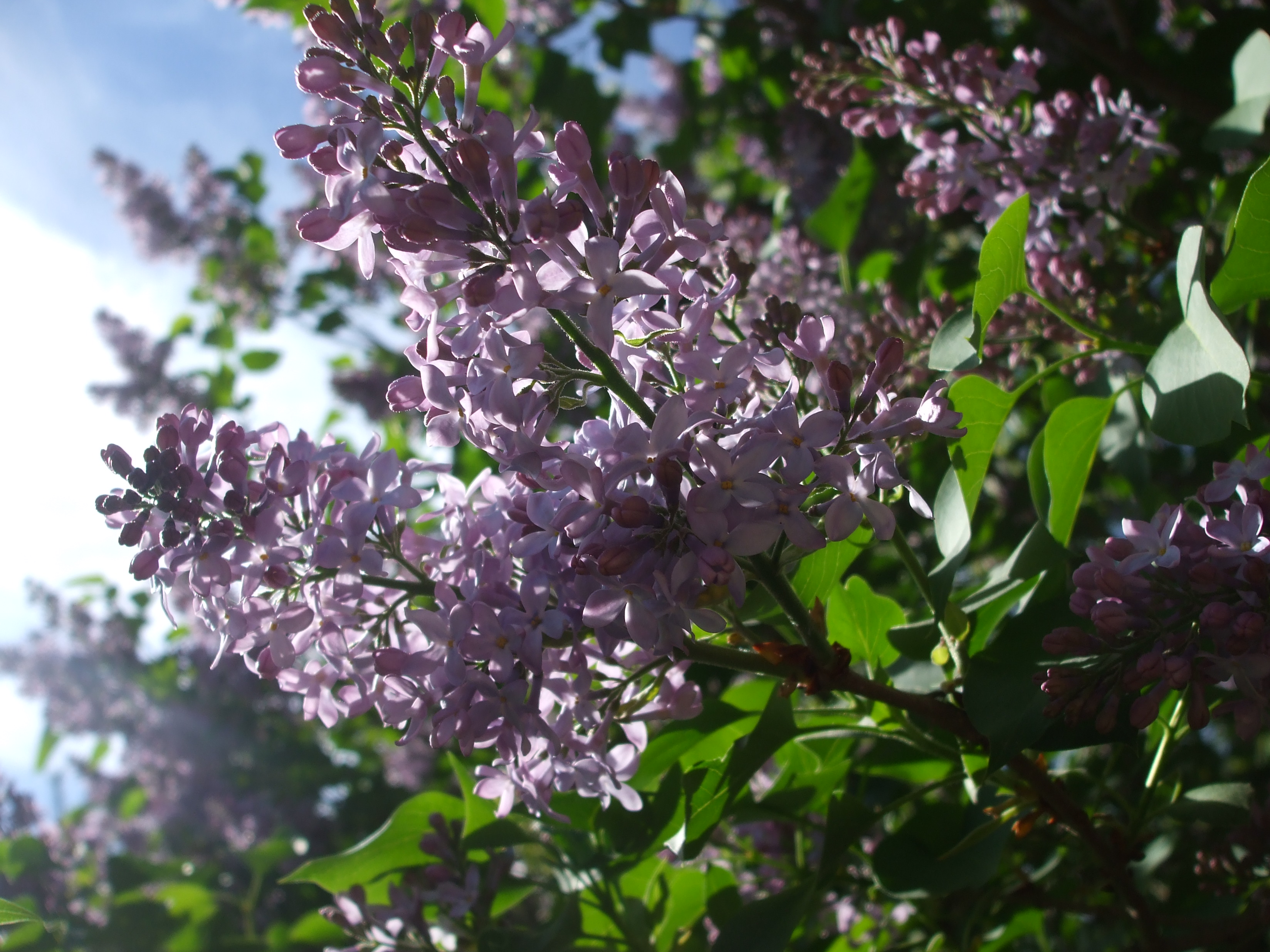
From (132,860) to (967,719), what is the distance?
342 cm

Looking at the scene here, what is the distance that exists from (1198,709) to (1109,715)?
4.0 inches

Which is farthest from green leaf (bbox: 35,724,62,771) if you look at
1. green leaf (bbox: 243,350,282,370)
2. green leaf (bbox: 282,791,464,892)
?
green leaf (bbox: 282,791,464,892)

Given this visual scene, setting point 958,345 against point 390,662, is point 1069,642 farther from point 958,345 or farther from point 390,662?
point 390,662

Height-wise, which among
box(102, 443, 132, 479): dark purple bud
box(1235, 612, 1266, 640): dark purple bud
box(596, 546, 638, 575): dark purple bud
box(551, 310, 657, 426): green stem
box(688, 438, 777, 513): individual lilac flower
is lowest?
box(1235, 612, 1266, 640): dark purple bud

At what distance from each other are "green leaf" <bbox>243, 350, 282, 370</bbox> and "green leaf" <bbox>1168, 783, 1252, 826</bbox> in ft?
15.0

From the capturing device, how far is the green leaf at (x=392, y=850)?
5.69ft

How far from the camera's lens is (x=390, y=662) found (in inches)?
42.1

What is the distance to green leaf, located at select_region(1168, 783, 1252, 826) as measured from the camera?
153 centimetres

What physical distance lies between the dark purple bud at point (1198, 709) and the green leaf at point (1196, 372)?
0.31m

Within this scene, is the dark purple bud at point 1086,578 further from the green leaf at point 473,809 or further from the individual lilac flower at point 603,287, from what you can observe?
the green leaf at point 473,809

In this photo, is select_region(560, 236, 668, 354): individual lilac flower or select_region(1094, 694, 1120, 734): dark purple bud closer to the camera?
select_region(560, 236, 668, 354): individual lilac flower

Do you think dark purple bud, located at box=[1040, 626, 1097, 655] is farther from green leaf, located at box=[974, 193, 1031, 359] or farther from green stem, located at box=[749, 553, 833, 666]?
green leaf, located at box=[974, 193, 1031, 359]

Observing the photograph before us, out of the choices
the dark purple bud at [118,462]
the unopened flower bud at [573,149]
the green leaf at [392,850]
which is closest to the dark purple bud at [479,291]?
the unopened flower bud at [573,149]

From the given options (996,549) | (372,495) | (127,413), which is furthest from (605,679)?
(127,413)
